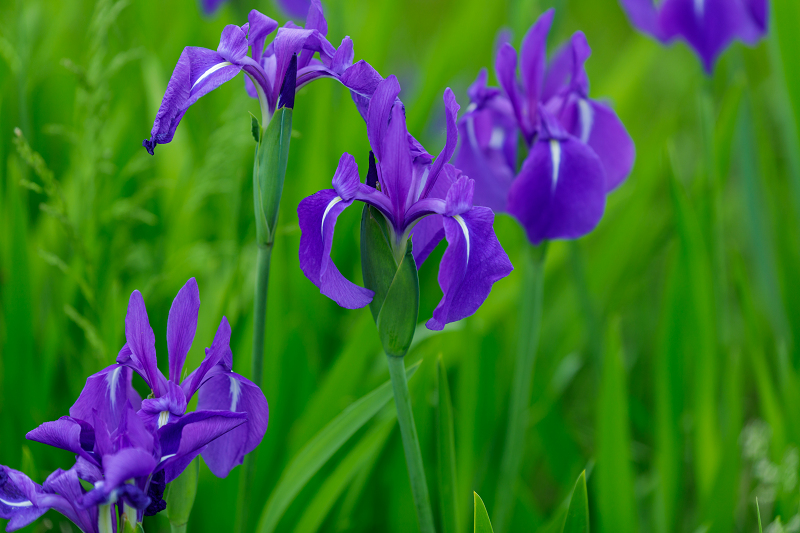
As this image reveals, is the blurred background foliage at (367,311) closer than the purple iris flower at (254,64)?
No

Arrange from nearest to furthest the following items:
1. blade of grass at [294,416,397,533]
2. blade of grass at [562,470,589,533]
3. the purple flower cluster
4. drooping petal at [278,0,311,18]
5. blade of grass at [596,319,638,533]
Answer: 1. the purple flower cluster
2. blade of grass at [562,470,589,533]
3. blade of grass at [294,416,397,533]
4. blade of grass at [596,319,638,533]
5. drooping petal at [278,0,311,18]

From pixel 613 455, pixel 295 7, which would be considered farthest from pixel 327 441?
pixel 295 7

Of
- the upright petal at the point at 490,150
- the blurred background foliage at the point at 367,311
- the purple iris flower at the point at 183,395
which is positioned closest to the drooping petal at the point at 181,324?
the purple iris flower at the point at 183,395

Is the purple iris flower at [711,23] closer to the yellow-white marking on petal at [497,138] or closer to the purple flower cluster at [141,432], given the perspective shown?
the yellow-white marking on petal at [497,138]

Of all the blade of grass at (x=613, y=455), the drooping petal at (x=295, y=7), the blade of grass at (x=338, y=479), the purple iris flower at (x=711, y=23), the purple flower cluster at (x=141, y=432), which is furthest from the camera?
the drooping petal at (x=295, y=7)

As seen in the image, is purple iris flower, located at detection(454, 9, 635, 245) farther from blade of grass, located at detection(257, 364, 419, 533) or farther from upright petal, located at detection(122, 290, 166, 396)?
upright petal, located at detection(122, 290, 166, 396)

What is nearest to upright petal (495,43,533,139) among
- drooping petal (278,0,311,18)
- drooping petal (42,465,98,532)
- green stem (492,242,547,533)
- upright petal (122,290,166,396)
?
green stem (492,242,547,533)

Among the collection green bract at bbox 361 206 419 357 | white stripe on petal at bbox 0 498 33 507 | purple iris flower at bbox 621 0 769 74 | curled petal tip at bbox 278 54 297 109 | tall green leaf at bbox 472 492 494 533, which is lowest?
tall green leaf at bbox 472 492 494 533

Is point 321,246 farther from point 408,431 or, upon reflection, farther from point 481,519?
point 481,519

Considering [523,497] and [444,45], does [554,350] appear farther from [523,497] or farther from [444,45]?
[444,45]
